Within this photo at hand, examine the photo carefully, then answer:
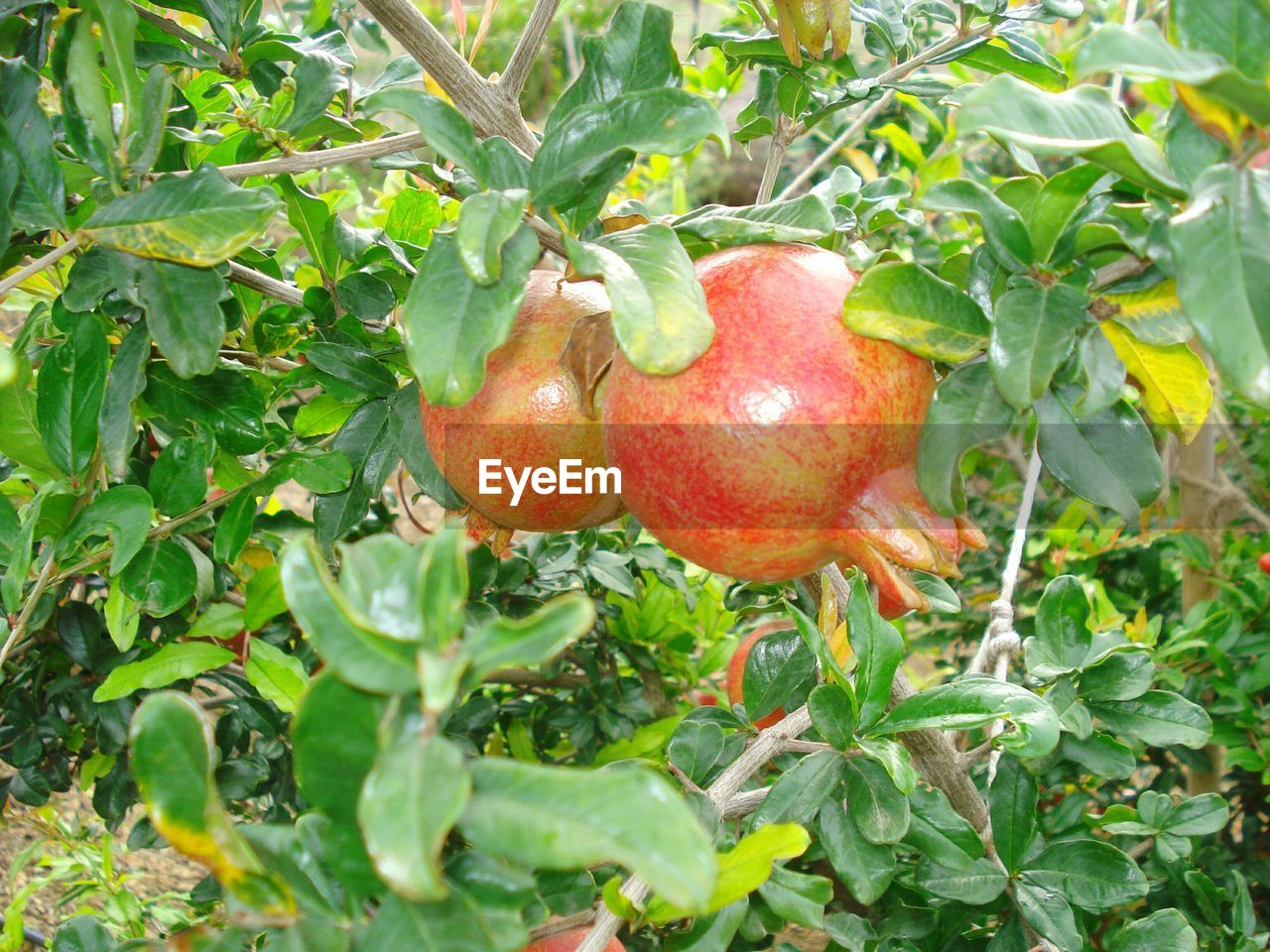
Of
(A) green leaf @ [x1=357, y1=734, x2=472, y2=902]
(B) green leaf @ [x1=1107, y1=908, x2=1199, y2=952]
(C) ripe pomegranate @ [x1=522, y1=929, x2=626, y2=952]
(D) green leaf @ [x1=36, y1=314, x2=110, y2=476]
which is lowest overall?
(B) green leaf @ [x1=1107, y1=908, x2=1199, y2=952]

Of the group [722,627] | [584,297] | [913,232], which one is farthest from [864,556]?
[913,232]

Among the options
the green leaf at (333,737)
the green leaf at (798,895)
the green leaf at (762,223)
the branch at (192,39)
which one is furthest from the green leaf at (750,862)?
the branch at (192,39)

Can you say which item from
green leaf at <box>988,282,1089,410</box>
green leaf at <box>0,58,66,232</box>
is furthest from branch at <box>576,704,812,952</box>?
green leaf at <box>0,58,66,232</box>

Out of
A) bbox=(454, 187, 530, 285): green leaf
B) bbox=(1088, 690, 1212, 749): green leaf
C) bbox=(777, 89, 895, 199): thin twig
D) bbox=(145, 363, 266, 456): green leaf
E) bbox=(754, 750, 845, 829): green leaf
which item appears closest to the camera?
bbox=(454, 187, 530, 285): green leaf

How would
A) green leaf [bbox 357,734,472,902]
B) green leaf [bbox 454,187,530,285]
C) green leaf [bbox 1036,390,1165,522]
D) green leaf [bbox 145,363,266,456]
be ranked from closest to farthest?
1. green leaf [bbox 357,734,472,902]
2. green leaf [bbox 454,187,530,285]
3. green leaf [bbox 1036,390,1165,522]
4. green leaf [bbox 145,363,266,456]

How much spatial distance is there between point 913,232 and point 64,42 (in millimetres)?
1612

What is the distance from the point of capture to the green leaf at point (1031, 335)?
50cm

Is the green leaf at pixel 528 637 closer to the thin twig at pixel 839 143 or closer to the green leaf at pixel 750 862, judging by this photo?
the green leaf at pixel 750 862

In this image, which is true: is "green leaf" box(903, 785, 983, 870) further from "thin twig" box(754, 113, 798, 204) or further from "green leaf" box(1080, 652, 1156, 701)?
"thin twig" box(754, 113, 798, 204)

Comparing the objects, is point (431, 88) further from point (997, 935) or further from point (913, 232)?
point (997, 935)

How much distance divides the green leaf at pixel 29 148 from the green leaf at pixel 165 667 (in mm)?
401

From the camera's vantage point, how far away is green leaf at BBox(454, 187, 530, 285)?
48cm

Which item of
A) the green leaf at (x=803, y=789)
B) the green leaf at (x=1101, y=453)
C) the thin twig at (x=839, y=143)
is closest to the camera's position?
the green leaf at (x=1101, y=453)

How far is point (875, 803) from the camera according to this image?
28.3 inches
